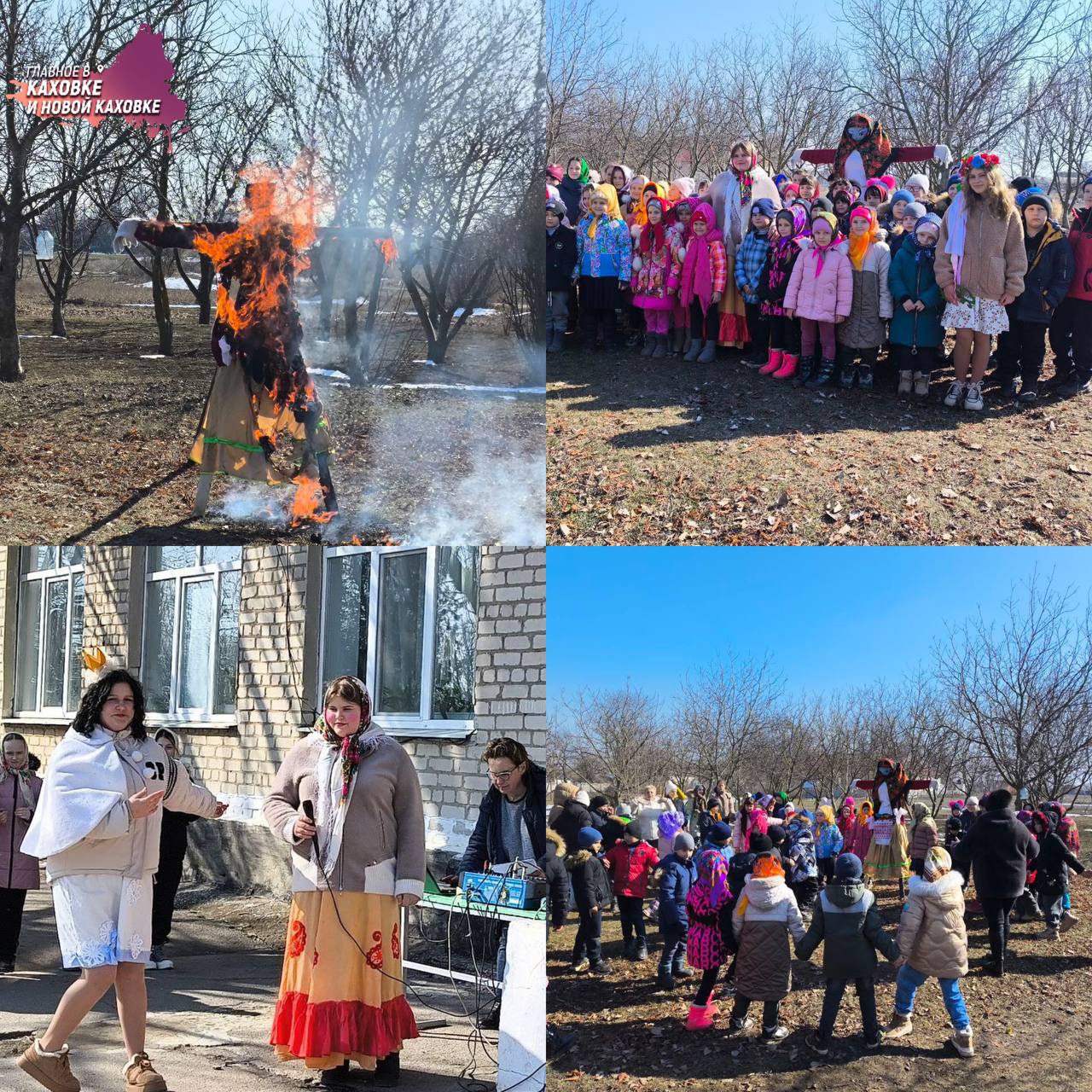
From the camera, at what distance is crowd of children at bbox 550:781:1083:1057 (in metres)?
4.99

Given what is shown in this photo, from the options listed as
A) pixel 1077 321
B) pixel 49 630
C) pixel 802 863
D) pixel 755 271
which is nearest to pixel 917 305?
pixel 1077 321

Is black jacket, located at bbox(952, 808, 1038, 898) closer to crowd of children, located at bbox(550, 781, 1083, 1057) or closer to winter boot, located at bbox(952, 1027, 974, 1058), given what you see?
crowd of children, located at bbox(550, 781, 1083, 1057)

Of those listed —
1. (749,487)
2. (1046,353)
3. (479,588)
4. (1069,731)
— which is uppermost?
(1046,353)

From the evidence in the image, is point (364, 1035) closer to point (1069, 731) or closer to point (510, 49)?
point (1069, 731)

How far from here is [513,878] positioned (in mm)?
4863

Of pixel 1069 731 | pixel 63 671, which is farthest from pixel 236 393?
pixel 63 671

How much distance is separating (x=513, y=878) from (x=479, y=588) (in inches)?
81.2

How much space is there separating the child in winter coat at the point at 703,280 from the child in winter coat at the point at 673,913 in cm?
340

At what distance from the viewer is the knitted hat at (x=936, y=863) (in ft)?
16.8

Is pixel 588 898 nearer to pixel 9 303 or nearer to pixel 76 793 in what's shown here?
pixel 76 793

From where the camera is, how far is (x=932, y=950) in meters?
4.98

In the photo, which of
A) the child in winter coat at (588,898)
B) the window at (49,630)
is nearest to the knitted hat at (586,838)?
the child in winter coat at (588,898)

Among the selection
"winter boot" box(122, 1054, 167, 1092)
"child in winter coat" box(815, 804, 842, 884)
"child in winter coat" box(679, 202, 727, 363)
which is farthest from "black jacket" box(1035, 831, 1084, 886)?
"winter boot" box(122, 1054, 167, 1092)

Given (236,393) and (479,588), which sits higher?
(236,393)
